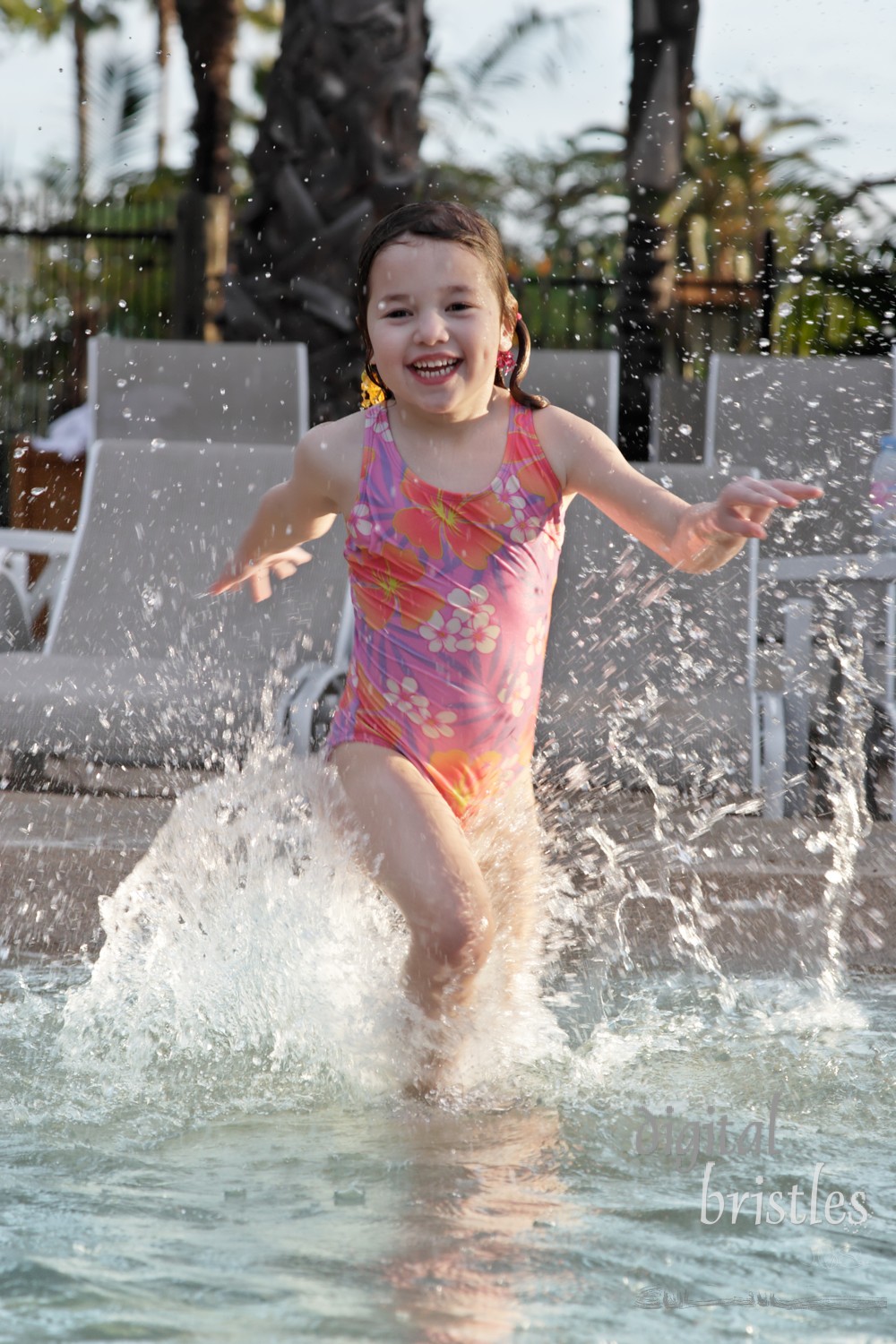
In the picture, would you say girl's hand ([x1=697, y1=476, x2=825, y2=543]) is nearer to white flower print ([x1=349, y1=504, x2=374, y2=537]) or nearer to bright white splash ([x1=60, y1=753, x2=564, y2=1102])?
white flower print ([x1=349, y1=504, x2=374, y2=537])

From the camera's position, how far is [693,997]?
10.8 ft

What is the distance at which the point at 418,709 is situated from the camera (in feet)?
8.97

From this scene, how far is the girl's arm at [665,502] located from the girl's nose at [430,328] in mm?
299

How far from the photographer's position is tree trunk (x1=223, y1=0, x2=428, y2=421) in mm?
8125

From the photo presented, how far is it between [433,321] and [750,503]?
2.04 ft

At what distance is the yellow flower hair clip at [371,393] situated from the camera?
2.99m

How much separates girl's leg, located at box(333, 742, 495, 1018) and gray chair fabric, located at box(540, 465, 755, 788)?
7.09 ft

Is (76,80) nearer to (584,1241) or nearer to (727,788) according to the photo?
(727,788)

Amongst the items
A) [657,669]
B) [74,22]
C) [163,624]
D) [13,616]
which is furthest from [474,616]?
[74,22]

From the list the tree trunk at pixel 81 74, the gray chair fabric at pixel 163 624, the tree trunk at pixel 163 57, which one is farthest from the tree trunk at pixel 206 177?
the gray chair fabric at pixel 163 624

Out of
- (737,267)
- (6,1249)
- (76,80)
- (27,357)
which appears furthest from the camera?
(76,80)

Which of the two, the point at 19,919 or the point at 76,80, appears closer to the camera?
the point at 19,919

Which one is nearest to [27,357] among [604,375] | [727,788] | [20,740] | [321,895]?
[604,375]

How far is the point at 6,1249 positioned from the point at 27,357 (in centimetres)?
1173
